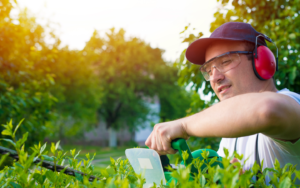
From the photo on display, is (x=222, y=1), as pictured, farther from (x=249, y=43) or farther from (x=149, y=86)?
(x=149, y=86)

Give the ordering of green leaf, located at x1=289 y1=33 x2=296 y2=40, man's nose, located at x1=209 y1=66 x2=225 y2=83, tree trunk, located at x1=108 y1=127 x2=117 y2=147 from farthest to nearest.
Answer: tree trunk, located at x1=108 y1=127 x2=117 y2=147 < green leaf, located at x1=289 y1=33 x2=296 y2=40 < man's nose, located at x1=209 y1=66 x2=225 y2=83

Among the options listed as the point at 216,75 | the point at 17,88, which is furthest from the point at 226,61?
the point at 17,88

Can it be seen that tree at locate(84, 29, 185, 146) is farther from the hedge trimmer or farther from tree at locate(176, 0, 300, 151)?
the hedge trimmer

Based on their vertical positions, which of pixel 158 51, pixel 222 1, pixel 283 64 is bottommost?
pixel 283 64

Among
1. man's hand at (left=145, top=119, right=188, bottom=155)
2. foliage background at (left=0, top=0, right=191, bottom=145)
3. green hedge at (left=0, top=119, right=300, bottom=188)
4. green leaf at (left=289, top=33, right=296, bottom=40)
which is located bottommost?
green hedge at (left=0, top=119, right=300, bottom=188)

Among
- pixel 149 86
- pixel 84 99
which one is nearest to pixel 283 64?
pixel 84 99

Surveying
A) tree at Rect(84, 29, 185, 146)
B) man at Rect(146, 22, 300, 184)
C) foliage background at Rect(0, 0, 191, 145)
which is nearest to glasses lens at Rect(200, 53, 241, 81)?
man at Rect(146, 22, 300, 184)

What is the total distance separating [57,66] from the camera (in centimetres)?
1132

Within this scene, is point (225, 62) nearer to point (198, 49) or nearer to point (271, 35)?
point (198, 49)

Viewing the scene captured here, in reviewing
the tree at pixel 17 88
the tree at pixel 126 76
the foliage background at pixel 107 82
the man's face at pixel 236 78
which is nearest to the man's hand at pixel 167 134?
the man's face at pixel 236 78

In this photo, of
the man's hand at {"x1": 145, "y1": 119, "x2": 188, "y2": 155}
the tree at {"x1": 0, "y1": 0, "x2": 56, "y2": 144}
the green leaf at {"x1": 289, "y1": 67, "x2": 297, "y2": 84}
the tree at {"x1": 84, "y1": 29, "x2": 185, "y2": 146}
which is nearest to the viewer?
the man's hand at {"x1": 145, "y1": 119, "x2": 188, "y2": 155}

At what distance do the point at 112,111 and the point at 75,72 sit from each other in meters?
14.2

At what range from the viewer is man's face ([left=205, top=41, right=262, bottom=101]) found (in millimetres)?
1969

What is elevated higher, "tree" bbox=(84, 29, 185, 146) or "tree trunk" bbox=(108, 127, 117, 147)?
"tree" bbox=(84, 29, 185, 146)
